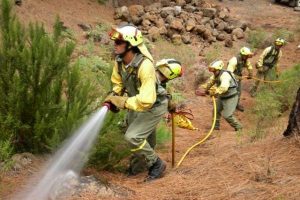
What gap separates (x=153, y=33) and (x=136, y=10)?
177cm

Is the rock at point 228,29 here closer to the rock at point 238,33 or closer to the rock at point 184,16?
the rock at point 238,33

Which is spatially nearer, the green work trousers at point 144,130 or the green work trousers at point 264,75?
the green work trousers at point 144,130

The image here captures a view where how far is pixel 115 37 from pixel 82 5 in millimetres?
12955

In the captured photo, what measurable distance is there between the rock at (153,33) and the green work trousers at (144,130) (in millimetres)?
11371

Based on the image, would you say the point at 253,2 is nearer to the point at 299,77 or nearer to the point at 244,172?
the point at 299,77

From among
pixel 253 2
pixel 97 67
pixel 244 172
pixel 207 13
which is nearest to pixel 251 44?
pixel 207 13

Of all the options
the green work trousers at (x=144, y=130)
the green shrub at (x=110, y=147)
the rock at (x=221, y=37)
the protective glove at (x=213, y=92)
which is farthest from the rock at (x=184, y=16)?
the green work trousers at (x=144, y=130)

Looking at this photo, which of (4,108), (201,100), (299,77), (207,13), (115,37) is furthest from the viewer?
(207,13)

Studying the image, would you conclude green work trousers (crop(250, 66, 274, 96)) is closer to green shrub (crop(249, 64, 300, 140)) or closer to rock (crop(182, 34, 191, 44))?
green shrub (crop(249, 64, 300, 140))

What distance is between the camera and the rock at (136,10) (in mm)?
18125

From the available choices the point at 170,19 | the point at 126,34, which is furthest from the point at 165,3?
the point at 126,34

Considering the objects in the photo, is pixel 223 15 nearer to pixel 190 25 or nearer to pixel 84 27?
pixel 190 25

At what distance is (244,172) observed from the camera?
5258 mm

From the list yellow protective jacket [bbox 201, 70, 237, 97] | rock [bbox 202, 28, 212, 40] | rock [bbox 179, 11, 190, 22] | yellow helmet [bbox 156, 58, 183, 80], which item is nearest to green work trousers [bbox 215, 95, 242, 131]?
yellow protective jacket [bbox 201, 70, 237, 97]
